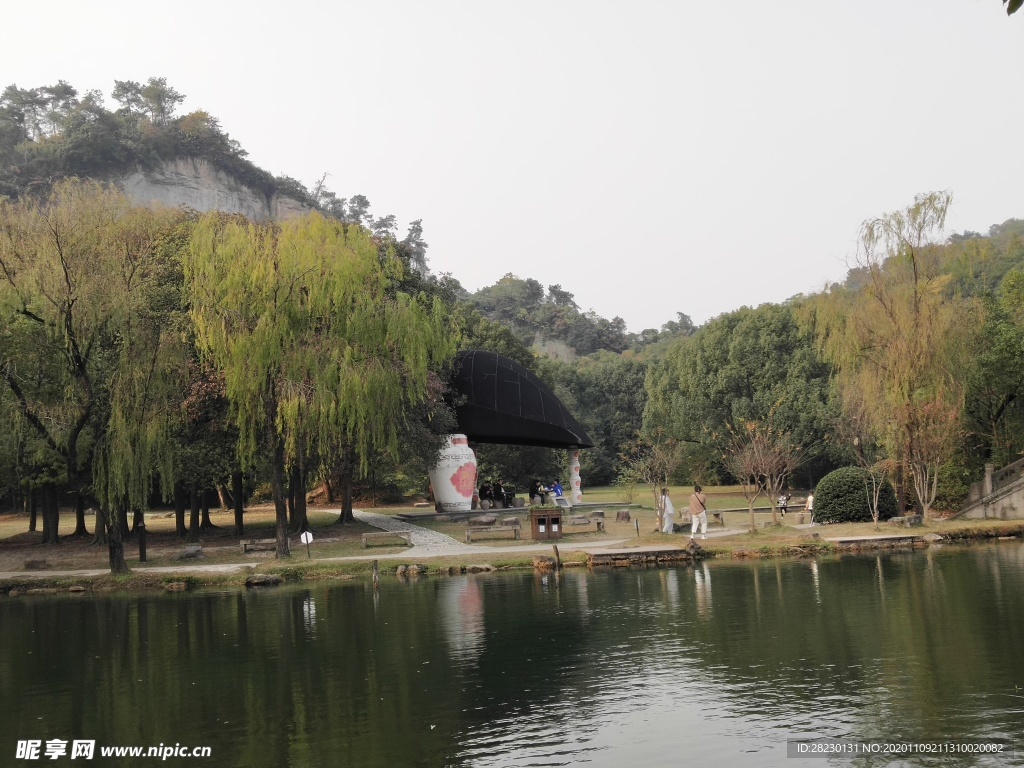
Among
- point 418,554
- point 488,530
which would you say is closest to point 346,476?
point 488,530

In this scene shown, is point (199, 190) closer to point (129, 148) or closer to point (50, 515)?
point (129, 148)

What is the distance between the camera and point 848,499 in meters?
31.2

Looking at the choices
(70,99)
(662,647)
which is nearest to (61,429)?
(662,647)

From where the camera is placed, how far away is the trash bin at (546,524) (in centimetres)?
3056

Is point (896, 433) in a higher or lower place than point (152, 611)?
higher

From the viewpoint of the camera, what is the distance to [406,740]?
35.1 feet

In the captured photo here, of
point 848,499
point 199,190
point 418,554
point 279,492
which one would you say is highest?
point 199,190

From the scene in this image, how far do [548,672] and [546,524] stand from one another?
17044mm

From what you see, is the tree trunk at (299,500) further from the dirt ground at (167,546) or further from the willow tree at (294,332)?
the willow tree at (294,332)

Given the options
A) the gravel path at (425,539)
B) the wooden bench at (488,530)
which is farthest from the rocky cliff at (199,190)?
the wooden bench at (488,530)

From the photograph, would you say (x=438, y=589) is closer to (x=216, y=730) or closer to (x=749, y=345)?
(x=216, y=730)

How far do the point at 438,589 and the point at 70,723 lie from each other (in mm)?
11385

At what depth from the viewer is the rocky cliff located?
11462cm

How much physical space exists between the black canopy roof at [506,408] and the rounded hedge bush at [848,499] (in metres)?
13.4
